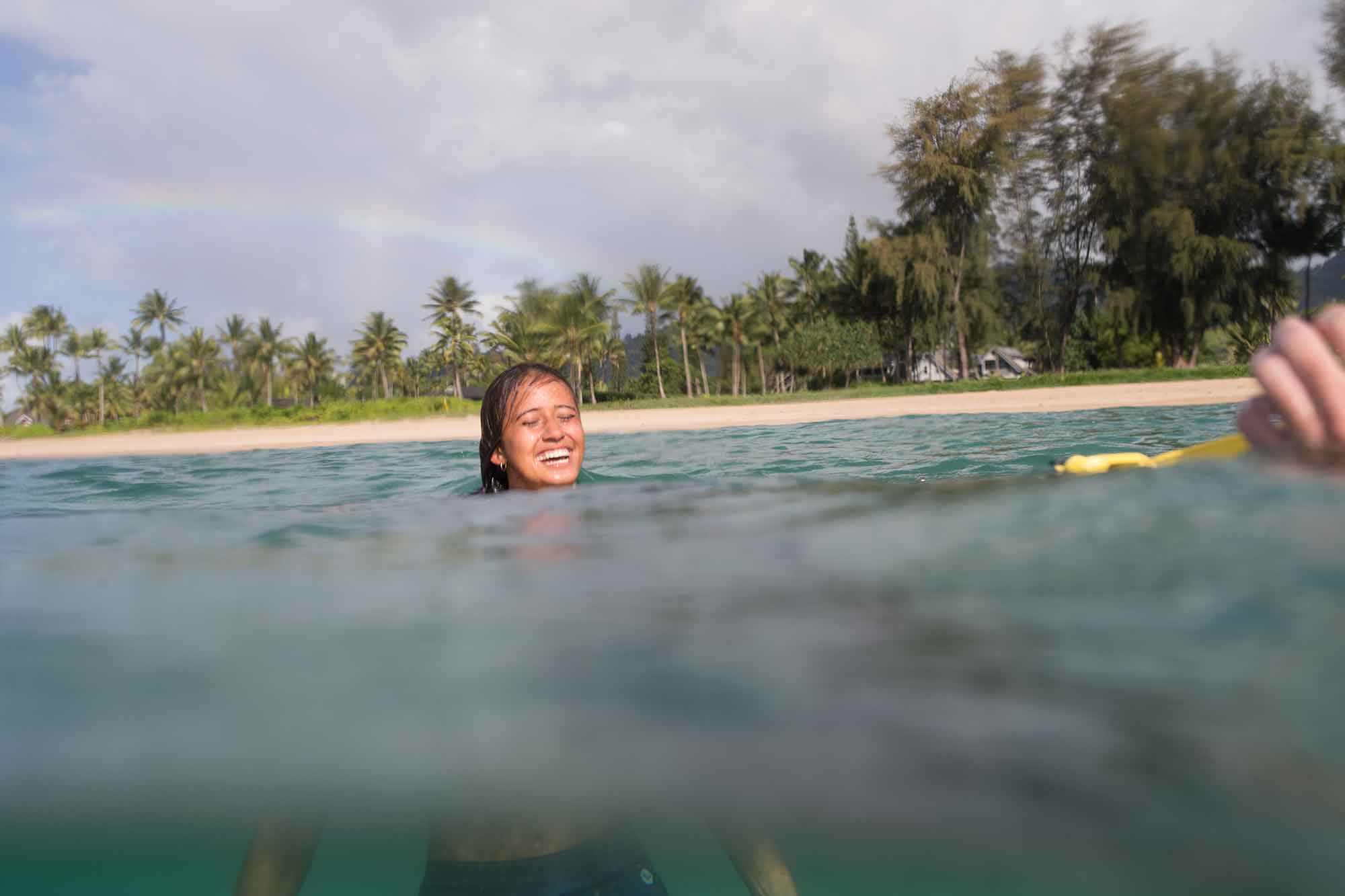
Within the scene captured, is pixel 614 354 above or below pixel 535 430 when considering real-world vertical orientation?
above

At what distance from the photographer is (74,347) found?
206 ft

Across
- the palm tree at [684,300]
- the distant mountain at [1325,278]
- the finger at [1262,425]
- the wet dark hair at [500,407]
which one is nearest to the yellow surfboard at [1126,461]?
the finger at [1262,425]

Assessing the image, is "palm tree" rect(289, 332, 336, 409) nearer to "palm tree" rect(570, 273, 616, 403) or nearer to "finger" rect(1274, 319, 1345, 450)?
"palm tree" rect(570, 273, 616, 403)

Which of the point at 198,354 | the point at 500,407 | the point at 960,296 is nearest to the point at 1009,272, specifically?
the point at 960,296

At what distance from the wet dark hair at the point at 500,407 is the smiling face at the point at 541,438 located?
39 mm

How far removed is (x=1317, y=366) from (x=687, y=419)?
1679 cm

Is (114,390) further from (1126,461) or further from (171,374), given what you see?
(1126,461)

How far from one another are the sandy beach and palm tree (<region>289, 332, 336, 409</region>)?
4687cm

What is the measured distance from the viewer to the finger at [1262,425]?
159 cm

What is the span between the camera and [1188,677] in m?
1.25

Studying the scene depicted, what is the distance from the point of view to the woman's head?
11.9ft

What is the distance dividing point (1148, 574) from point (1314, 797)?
493 mm

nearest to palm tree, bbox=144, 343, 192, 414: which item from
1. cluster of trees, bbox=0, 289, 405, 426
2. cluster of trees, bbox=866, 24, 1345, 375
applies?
cluster of trees, bbox=0, 289, 405, 426

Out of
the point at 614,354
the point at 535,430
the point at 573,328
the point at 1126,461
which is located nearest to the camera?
the point at 1126,461
